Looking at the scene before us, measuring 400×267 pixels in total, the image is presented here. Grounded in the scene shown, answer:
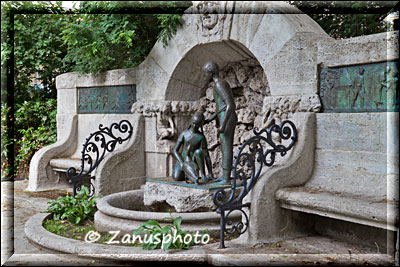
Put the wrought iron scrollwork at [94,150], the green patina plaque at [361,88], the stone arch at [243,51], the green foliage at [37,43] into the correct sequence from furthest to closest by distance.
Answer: the green foliage at [37,43] < the wrought iron scrollwork at [94,150] < the stone arch at [243,51] < the green patina plaque at [361,88]

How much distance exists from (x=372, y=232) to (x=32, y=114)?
316 inches

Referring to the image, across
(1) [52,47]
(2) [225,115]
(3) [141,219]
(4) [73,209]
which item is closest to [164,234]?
(3) [141,219]

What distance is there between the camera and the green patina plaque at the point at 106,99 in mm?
7155

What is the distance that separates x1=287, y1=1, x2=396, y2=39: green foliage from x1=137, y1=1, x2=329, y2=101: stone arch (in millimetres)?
1894

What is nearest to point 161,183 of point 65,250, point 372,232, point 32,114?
point 65,250

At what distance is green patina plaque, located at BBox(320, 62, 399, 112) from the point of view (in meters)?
4.15

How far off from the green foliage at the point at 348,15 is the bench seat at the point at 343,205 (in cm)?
360

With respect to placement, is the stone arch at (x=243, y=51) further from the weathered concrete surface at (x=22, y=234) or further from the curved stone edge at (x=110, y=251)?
the weathered concrete surface at (x=22, y=234)

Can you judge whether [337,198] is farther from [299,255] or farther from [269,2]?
[269,2]

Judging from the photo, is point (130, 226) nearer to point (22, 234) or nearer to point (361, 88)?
point (22, 234)

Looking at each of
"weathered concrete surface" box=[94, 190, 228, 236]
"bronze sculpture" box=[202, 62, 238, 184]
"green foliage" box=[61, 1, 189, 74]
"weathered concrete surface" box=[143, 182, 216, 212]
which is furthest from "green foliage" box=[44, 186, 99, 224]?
"green foliage" box=[61, 1, 189, 74]

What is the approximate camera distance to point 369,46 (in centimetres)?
434

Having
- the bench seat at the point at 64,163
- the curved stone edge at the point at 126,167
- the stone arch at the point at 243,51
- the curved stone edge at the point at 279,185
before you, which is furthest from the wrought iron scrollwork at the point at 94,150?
the curved stone edge at the point at 279,185

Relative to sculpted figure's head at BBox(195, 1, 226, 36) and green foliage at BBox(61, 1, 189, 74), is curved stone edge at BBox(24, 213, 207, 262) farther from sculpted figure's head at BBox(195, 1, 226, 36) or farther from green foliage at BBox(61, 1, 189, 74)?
green foliage at BBox(61, 1, 189, 74)
